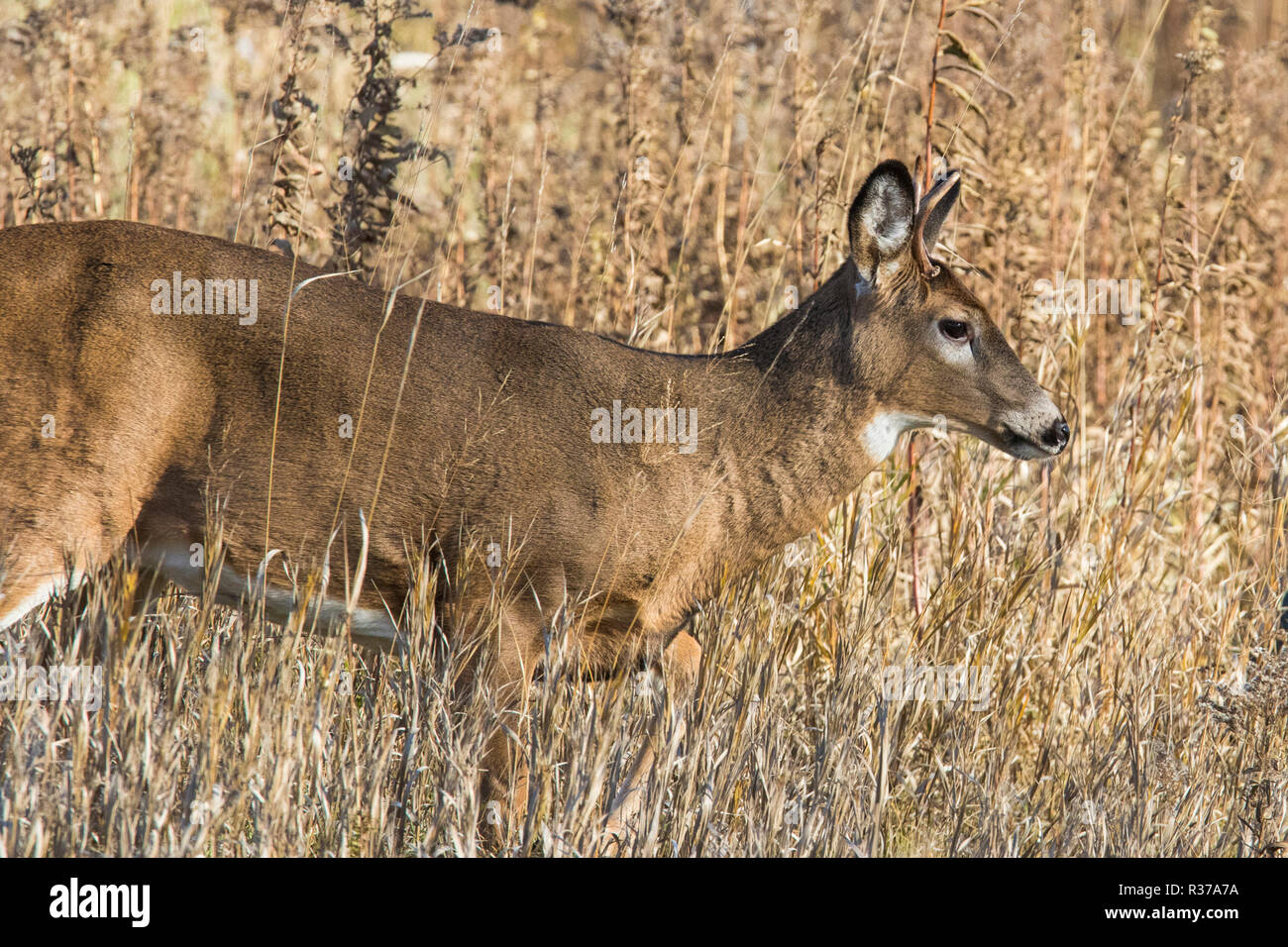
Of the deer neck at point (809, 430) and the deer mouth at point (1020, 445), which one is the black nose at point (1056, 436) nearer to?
the deer mouth at point (1020, 445)

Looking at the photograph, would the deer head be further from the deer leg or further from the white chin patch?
the deer leg

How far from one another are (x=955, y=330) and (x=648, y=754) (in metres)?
1.65

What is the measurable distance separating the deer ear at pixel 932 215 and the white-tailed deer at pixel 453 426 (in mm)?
14

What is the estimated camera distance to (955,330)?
478 centimetres

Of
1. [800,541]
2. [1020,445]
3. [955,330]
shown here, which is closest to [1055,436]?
[1020,445]

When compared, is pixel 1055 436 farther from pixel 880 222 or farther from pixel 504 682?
pixel 504 682

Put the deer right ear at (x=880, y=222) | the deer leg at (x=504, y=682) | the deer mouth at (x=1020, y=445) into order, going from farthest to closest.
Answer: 1. the deer mouth at (x=1020, y=445)
2. the deer right ear at (x=880, y=222)
3. the deer leg at (x=504, y=682)

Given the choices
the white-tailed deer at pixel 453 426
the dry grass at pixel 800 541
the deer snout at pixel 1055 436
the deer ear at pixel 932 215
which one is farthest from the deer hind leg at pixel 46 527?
the deer snout at pixel 1055 436

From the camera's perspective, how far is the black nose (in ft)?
15.4

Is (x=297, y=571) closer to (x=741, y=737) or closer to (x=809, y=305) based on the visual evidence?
(x=741, y=737)

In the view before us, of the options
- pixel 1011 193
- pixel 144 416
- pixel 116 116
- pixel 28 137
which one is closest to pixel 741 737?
pixel 144 416

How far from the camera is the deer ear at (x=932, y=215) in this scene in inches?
187

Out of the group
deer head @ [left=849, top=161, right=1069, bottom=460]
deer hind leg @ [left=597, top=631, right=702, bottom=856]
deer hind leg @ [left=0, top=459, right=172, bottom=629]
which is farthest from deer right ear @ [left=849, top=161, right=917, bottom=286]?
deer hind leg @ [left=0, top=459, right=172, bottom=629]
